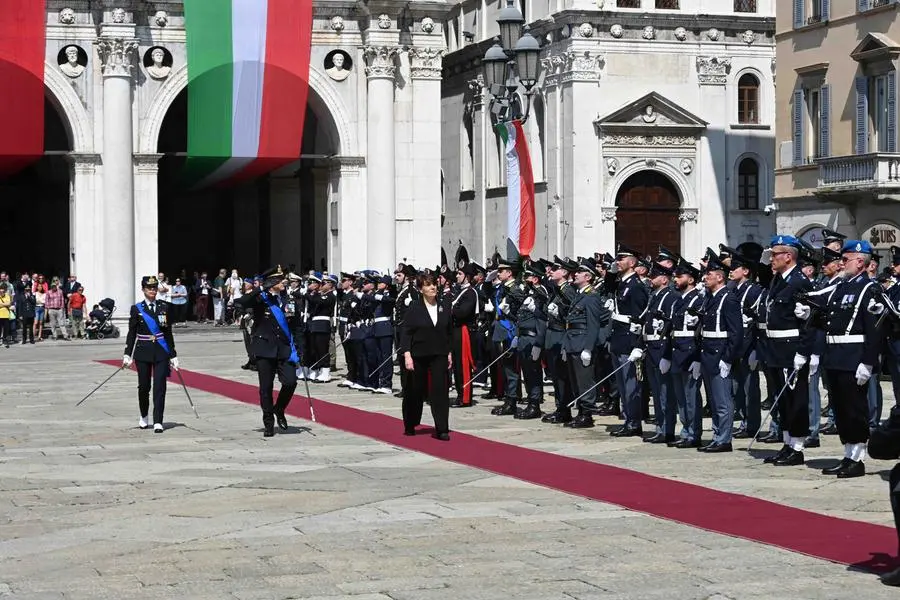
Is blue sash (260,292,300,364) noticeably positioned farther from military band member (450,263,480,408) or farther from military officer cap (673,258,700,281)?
military officer cap (673,258,700,281)

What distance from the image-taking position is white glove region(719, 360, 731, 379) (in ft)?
54.2

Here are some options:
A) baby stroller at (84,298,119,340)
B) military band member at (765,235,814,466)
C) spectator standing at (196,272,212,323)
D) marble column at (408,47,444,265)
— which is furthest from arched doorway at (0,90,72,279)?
military band member at (765,235,814,466)

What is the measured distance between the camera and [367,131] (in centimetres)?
4416

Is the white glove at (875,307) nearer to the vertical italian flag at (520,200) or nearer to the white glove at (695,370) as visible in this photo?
the white glove at (695,370)

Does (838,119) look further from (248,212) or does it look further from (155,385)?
(248,212)

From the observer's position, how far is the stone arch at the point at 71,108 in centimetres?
4191

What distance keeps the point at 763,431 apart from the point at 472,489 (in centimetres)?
557

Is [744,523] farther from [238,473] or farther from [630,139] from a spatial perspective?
[630,139]

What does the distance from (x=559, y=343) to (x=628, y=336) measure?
144cm

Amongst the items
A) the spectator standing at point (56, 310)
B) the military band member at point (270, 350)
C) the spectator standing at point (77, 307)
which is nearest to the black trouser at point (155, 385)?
the military band member at point (270, 350)

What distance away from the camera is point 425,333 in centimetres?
1884

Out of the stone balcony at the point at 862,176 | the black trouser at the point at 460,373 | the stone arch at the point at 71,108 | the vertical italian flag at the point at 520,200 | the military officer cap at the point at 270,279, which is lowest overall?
the black trouser at the point at 460,373

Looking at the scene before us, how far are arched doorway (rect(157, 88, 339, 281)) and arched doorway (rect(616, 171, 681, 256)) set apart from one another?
30.9 ft

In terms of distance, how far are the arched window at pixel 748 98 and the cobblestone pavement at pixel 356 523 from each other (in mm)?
33185
